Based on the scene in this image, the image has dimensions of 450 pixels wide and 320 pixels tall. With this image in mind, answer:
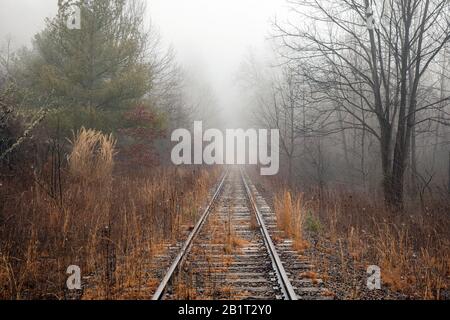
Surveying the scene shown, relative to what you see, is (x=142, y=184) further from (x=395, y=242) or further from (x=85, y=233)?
(x=395, y=242)

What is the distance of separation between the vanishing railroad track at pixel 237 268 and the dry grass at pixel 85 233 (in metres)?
0.42

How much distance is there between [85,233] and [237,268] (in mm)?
2778

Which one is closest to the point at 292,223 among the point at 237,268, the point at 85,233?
the point at 237,268

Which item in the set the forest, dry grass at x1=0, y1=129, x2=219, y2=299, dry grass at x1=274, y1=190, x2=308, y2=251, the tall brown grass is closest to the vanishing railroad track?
dry grass at x1=274, y1=190, x2=308, y2=251

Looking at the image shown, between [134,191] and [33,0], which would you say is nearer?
[134,191]

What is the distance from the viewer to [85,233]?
256 inches

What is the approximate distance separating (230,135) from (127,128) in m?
53.1

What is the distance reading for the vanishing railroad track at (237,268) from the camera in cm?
452

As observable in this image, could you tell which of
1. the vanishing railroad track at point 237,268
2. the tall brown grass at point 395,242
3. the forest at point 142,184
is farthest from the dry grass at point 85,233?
the tall brown grass at point 395,242

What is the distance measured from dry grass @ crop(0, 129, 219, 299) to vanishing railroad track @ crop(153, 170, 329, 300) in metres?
0.42

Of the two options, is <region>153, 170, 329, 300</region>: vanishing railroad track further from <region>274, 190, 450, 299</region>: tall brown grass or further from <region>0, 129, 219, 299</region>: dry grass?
<region>274, 190, 450, 299</region>: tall brown grass
